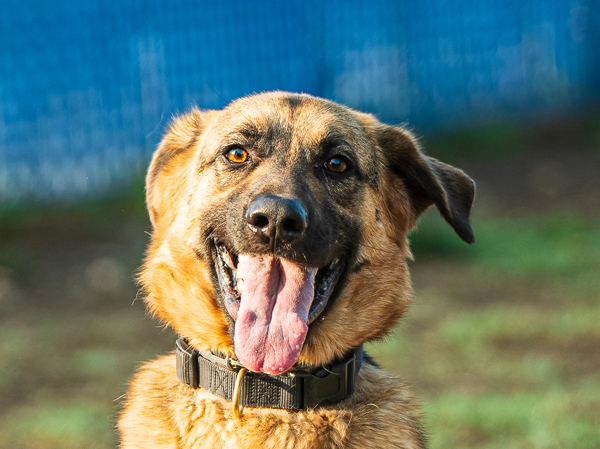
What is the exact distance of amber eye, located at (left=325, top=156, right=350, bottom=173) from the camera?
128 inches

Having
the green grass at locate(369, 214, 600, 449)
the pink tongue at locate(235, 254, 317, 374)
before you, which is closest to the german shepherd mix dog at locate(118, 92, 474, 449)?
the pink tongue at locate(235, 254, 317, 374)

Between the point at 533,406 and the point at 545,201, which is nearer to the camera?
the point at 533,406

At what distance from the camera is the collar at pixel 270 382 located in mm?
2711

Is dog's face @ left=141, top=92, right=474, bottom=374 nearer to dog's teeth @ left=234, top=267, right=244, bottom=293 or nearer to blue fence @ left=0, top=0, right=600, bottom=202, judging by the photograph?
dog's teeth @ left=234, top=267, right=244, bottom=293

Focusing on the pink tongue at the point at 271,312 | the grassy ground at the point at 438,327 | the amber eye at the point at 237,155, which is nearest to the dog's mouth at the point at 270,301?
the pink tongue at the point at 271,312

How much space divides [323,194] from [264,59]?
664 cm

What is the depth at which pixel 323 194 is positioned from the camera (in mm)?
3104

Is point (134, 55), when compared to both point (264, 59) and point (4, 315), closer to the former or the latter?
point (264, 59)

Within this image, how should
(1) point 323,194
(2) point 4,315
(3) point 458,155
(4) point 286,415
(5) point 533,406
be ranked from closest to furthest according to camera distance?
(4) point 286,415 → (1) point 323,194 → (5) point 533,406 → (2) point 4,315 → (3) point 458,155

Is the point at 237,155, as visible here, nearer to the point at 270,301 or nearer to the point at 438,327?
the point at 270,301

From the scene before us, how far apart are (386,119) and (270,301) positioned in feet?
25.3

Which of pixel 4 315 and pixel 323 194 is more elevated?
pixel 323 194

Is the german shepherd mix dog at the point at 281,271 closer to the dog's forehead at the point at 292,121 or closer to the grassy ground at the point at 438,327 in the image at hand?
the dog's forehead at the point at 292,121

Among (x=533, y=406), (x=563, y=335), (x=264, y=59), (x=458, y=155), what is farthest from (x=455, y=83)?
(x=533, y=406)
